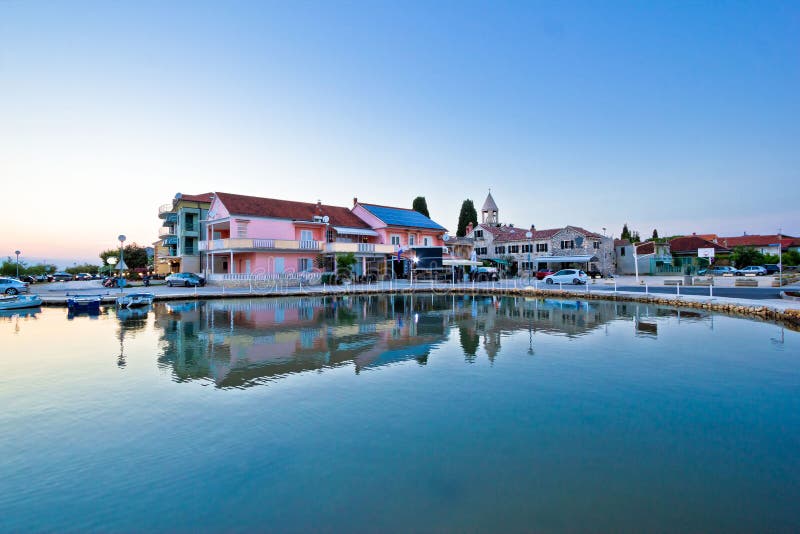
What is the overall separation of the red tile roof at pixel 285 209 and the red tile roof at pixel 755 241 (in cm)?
6050

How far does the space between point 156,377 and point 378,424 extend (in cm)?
553

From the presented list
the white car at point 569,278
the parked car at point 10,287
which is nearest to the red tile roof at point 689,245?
the white car at point 569,278

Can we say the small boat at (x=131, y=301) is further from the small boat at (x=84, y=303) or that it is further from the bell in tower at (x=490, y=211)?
the bell in tower at (x=490, y=211)

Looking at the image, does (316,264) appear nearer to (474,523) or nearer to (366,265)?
(366,265)

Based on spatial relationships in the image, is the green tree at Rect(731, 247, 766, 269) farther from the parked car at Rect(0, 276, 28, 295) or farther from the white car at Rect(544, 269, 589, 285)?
the parked car at Rect(0, 276, 28, 295)

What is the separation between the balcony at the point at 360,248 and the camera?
35.9 m

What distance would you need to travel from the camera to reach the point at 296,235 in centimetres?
3566

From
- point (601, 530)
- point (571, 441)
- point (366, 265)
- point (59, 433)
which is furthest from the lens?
point (366, 265)

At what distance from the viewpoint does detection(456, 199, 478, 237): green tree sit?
6425 centimetres

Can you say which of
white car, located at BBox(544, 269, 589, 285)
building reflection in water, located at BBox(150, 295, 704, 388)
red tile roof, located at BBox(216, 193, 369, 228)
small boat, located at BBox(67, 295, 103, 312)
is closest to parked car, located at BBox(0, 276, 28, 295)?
small boat, located at BBox(67, 295, 103, 312)

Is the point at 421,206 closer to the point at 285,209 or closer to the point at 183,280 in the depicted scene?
the point at 285,209

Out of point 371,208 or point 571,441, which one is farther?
point 371,208

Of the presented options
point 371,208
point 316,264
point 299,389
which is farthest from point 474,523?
point 371,208

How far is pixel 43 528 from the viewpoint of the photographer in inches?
156
